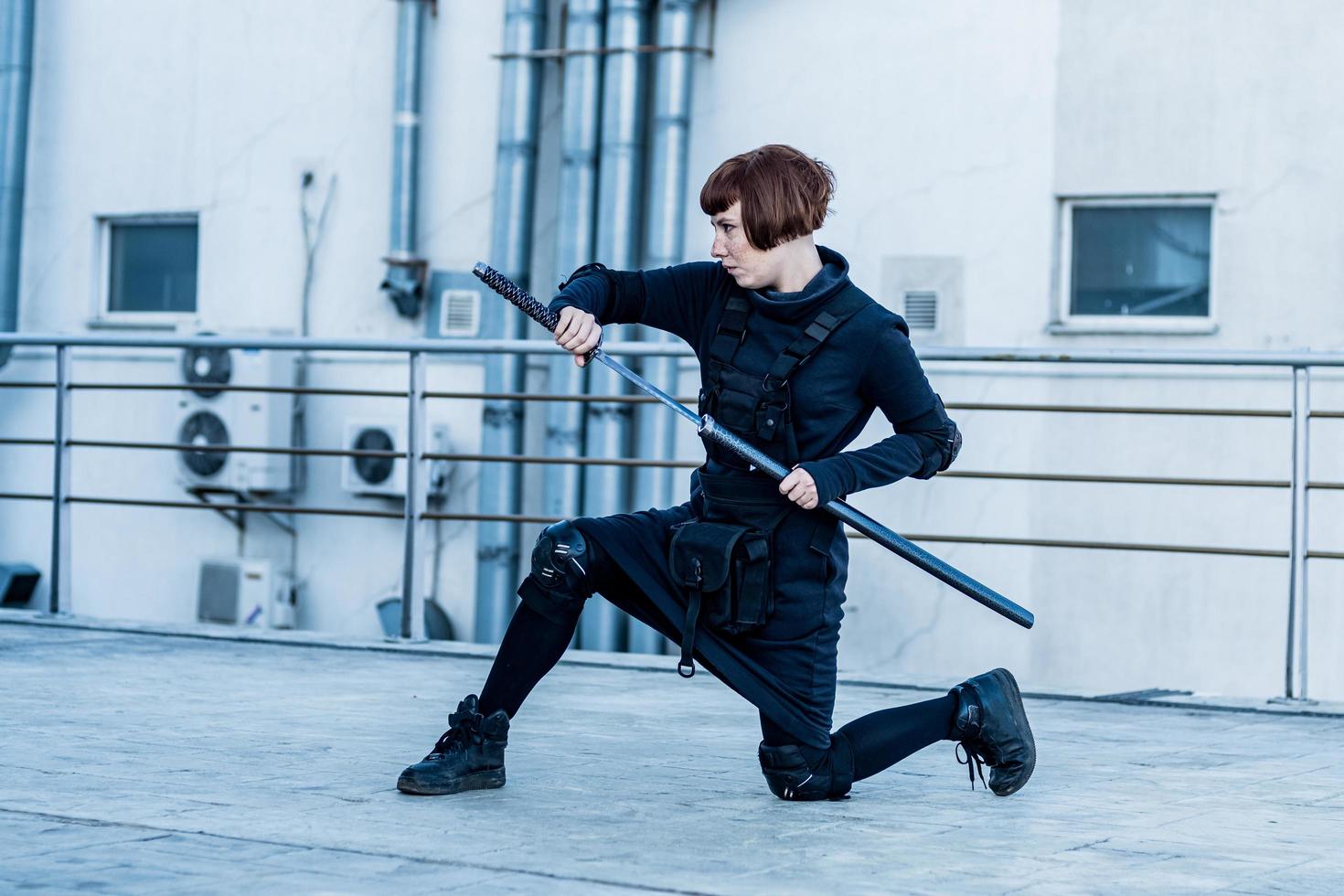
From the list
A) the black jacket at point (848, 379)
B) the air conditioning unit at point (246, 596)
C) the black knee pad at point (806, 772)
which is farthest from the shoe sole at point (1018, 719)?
the air conditioning unit at point (246, 596)

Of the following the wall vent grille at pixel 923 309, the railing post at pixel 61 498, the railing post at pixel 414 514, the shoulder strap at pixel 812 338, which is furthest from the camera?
the wall vent grille at pixel 923 309

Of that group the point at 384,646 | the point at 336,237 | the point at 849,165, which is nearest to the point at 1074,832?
the point at 384,646

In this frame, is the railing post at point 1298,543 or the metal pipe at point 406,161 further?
the metal pipe at point 406,161

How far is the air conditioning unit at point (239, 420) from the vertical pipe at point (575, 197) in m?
1.38

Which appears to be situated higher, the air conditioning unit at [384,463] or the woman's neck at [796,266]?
the woman's neck at [796,266]

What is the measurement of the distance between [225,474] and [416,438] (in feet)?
10.0

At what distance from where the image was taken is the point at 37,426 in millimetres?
8617

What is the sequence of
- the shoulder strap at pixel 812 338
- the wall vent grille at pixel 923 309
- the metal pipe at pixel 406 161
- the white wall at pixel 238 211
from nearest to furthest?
the shoulder strap at pixel 812 338
the wall vent grille at pixel 923 309
the metal pipe at pixel 406 161
the white wall at pixel 238 211

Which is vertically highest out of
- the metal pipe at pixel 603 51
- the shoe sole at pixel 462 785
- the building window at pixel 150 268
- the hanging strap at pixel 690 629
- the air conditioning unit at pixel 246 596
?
the metal pipe at pixel 603 51

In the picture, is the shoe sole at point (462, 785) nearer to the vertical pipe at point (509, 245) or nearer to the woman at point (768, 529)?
the woman at point (768, 529)

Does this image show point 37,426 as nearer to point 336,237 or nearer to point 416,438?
point 336,237

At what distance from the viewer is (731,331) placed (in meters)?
2.80

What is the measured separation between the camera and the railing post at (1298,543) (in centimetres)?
438

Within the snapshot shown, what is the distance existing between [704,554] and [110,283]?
6.54m
